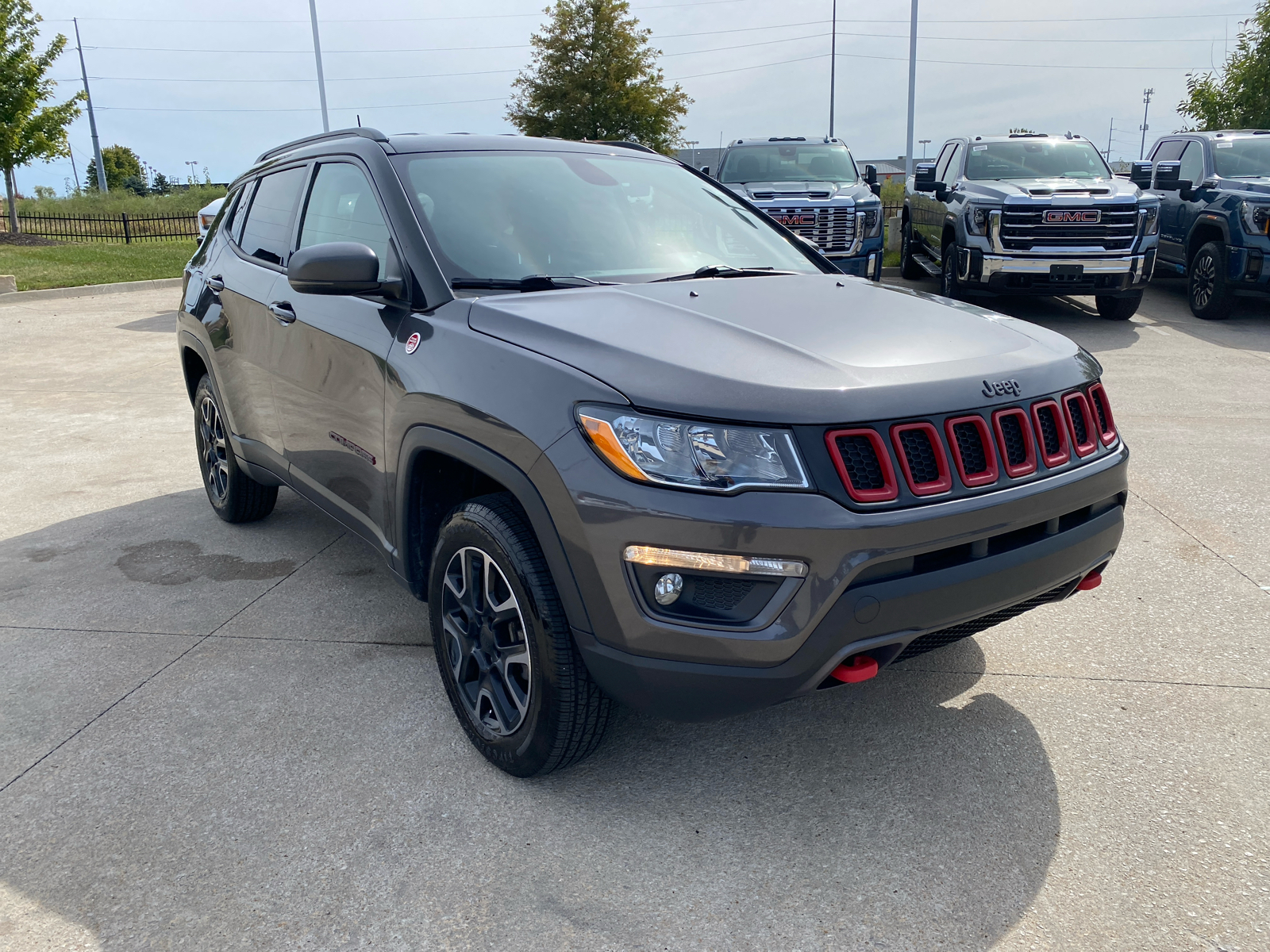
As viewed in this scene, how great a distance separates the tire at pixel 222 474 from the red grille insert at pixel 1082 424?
370 cm

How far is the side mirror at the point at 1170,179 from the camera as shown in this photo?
11044 millimetres

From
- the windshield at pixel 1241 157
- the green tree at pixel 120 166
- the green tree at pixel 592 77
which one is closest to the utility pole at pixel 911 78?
the green tree at pixel 592 77

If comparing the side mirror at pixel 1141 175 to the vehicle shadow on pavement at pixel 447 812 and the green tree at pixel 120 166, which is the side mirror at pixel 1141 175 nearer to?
the vehicle shadow on pavement at pixel 447 812

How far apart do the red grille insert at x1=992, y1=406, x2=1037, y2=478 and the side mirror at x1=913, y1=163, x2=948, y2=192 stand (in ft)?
Result: 32.0

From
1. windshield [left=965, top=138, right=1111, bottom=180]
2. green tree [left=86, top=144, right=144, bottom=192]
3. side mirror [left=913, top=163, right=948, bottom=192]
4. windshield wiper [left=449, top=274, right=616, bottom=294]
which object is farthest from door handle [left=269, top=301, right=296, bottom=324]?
green tree [left=86, top=144, right=144, bottom=192]

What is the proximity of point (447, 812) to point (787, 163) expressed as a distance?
38.4ft

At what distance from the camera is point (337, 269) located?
3008mm

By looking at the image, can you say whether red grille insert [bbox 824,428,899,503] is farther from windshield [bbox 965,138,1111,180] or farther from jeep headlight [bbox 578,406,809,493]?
windshield [bbox 965,138,1111,180]

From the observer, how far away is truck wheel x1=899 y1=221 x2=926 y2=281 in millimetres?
14141

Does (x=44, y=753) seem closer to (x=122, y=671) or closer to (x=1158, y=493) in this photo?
(x=122, y=671)

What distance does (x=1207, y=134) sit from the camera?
1187 centimetres

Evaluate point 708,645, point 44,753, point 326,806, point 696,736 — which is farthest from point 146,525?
point 708,645

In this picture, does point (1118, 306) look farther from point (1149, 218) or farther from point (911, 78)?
point (911, 78)

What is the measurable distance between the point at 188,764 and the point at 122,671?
824 millimetres
